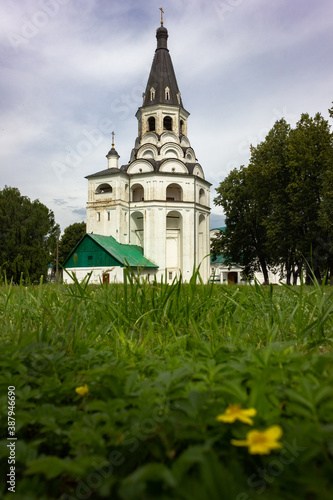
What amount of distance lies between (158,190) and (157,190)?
0.10 metres

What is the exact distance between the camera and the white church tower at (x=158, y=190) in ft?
130

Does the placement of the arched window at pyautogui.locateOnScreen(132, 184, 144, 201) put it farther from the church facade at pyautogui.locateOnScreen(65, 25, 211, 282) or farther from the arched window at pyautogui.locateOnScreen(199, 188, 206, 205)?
the arched window at pyautogui.locateOnScreen(199, 188, 206, 205)

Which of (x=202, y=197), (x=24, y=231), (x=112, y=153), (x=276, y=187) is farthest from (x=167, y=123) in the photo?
(x=276, y=187)

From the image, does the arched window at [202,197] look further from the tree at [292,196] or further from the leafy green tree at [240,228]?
the tree at [292,196]

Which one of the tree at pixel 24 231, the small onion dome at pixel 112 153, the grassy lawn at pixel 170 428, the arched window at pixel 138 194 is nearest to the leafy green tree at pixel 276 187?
the arched window at pixel 138 194

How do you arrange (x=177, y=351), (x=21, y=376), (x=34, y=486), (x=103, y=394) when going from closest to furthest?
(x=34, y=486) → (x=103, y=394) → (x=21, y=376) → (x=177, y=351)

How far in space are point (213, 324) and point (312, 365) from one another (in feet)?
4.16

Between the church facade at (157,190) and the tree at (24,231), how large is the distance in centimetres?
465

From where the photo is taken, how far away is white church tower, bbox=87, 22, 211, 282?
39.5 metres

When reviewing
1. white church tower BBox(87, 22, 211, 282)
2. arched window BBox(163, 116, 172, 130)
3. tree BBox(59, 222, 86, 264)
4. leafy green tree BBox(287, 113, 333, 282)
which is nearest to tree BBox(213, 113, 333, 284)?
leafy green tree BBox(287, 113, 333, 282)

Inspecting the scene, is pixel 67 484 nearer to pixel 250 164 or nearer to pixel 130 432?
pixel 130 432

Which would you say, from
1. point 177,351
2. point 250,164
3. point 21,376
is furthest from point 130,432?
point 250,164

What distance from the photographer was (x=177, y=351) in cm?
222

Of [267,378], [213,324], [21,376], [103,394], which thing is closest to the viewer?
[267,378]
